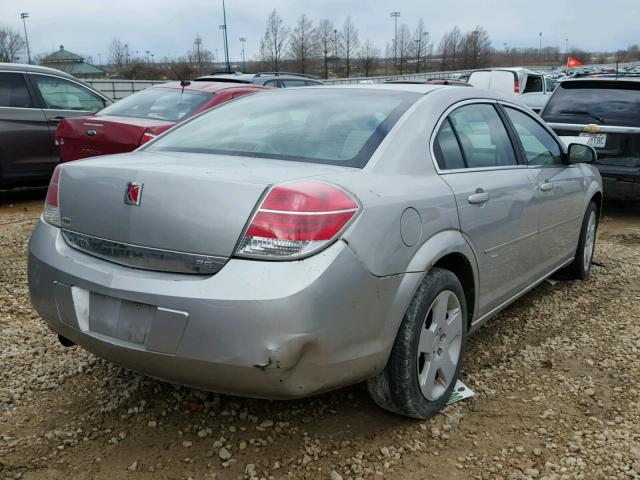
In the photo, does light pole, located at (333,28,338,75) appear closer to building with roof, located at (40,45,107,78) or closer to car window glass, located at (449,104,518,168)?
building with roof, located at (40,45,107,78)

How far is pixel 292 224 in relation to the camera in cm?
217

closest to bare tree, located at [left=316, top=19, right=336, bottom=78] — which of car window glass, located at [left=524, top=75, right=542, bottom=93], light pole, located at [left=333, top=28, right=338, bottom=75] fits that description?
light pole, located at [left=333, top=28, right=338, bottom=75]

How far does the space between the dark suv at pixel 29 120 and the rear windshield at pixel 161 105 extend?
1.13m

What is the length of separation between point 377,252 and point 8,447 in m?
1.72

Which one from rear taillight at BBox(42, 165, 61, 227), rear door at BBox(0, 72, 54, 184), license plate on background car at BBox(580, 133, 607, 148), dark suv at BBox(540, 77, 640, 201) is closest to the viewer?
rear taillight at BBox(42, 165, 61, 227)

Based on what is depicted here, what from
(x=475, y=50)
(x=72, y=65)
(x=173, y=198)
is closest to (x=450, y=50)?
(x=475, y=50)

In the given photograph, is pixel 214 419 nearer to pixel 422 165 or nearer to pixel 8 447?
pixel 8 447

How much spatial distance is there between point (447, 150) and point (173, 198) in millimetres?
1400

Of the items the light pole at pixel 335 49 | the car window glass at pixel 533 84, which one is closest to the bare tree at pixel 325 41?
the light pole at pixel 335 49

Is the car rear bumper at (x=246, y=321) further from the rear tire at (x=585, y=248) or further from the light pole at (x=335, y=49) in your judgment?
the light pole at (x=335, y=49)

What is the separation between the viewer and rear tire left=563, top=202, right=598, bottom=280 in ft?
15.8

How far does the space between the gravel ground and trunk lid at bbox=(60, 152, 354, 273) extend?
2.93 feet

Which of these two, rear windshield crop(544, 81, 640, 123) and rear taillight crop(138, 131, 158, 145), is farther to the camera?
rear windshield crop(544, 81, 640, 123)

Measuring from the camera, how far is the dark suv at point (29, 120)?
747cm
